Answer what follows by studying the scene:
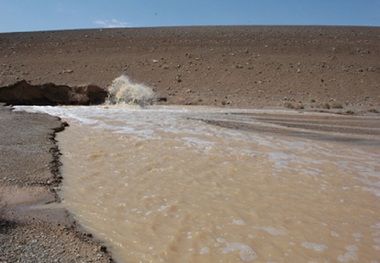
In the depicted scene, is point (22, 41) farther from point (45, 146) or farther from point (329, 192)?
point (329, 192)

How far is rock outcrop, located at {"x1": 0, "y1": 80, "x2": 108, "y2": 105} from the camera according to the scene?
51.7 feet

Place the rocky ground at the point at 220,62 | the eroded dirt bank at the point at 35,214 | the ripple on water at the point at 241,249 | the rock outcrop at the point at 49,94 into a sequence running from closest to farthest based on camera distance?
the eroded dirt bank at the point at 35,214 < the ripple on water at the point at 241,249 < the rock outcrop at the point at 49,94 < the rocky ground at the point at 220,62

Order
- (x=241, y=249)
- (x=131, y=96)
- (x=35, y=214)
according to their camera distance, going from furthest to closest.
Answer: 1. (x=131, y=96)
2. (x=35, y=214)
3. (x=241, y=249)

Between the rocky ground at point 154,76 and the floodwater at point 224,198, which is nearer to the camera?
the floodwater at point 224,198

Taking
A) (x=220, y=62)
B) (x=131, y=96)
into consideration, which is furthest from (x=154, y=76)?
(x=131, y=96)

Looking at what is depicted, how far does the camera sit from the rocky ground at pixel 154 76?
10.5ft

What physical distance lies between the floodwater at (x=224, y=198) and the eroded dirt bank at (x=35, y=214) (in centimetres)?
17

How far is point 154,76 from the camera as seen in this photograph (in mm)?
23672

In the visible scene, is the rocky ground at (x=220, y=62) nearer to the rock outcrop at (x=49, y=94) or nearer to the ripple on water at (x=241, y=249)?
the rock outcrop at (x=49, y=94)

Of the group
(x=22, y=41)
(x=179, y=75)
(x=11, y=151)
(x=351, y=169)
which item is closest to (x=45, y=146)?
(x=11, y=151)

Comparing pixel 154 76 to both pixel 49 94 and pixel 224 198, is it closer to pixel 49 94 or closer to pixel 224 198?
pixel 49 94

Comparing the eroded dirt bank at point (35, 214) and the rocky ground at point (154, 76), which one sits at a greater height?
the rocky ground at point (154, 76)

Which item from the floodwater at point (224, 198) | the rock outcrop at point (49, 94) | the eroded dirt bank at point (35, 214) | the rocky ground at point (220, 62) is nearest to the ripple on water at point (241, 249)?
the floodwater at point (224, 198)

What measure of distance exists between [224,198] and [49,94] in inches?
568
